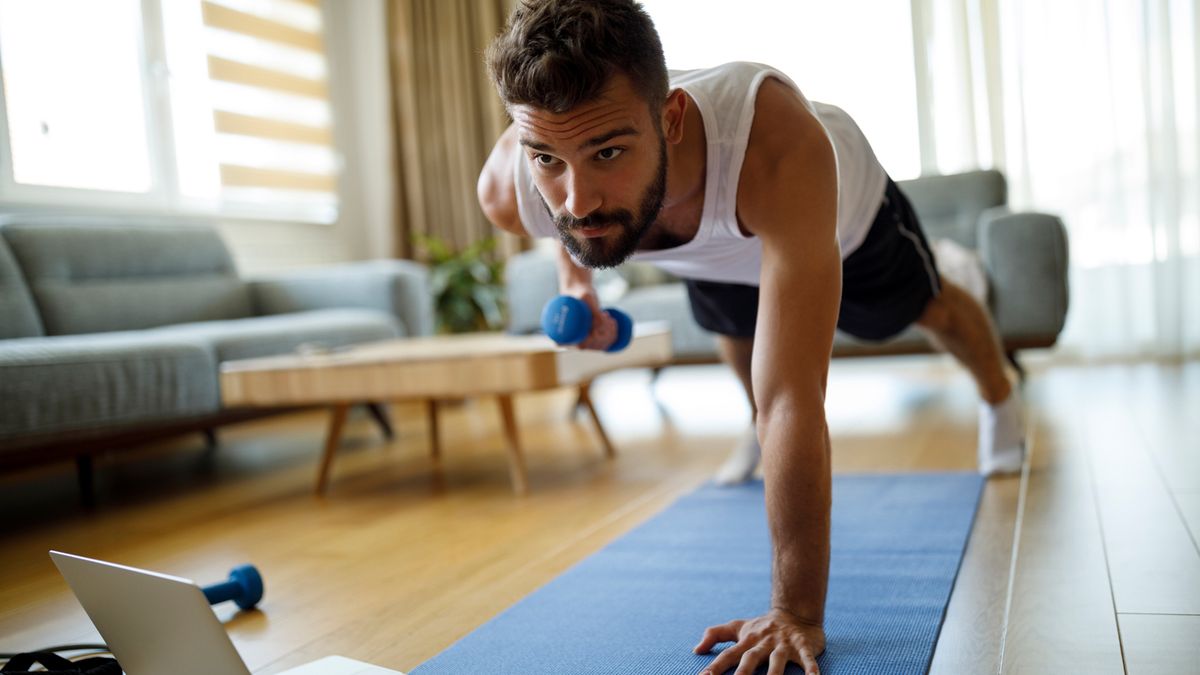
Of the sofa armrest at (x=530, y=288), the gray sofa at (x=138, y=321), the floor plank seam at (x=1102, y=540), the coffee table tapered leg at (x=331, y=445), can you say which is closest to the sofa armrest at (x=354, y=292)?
the gray sofa at (x=138, y=321)

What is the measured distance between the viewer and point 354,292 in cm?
370

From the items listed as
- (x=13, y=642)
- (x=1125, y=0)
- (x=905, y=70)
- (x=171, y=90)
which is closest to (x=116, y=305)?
(x=171, y=90)

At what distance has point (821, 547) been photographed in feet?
3.59

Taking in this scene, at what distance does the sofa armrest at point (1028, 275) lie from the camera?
3086mm

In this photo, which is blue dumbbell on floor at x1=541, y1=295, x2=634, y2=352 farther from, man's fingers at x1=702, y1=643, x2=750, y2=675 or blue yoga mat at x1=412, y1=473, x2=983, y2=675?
man's fingers at x1=702, y1=643, x2=750, y2=675

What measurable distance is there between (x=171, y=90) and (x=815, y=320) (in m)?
3.91

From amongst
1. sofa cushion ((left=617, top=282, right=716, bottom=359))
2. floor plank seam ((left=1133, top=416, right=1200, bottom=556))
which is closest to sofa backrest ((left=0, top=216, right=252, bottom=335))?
sofa cushion ((left=617, top=282, right=716, bottom=359))

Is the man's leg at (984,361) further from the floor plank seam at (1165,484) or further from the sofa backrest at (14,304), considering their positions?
the sofa backrest at (14,304)

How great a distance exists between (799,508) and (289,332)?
2285 mm

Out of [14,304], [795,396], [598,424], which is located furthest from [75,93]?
[795,396]

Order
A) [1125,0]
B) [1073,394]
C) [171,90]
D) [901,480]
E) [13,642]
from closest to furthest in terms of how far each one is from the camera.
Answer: [13,642] → [901,480] → [1073,394] → [1125,0] → [171,90]

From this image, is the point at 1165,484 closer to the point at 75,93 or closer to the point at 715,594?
the point at 715,594

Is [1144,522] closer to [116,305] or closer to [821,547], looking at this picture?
[821,547]

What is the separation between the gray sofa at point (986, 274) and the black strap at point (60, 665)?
1.98m
